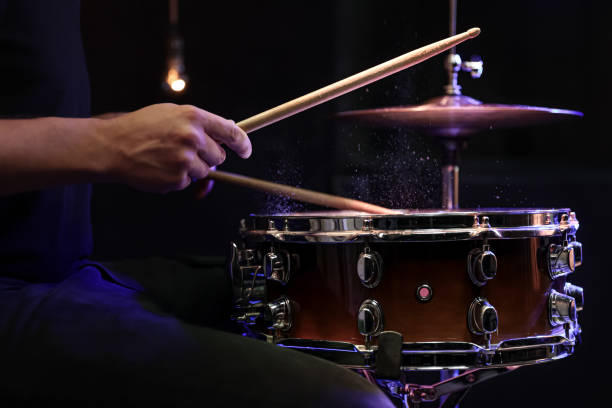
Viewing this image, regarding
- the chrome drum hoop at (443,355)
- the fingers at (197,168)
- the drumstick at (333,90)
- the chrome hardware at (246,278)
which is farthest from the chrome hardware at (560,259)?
the fingers at (197,168)

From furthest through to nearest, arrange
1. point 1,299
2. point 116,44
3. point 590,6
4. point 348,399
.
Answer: point 590,6
point 116,44
point 1,299
point 348,399

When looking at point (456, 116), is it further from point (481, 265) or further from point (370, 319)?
point (370, 319)

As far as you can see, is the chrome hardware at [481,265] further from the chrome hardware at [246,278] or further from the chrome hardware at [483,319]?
the chrome hardware at [246,278]

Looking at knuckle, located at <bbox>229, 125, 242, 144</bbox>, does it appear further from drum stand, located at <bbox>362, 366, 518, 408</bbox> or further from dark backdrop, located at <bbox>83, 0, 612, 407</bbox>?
dark backdrop, located at <bbox>83, 0, 612, 407</bbox>

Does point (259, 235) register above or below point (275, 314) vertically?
above

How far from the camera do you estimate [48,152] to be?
0.92m

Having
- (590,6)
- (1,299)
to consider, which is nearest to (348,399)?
(1,299)

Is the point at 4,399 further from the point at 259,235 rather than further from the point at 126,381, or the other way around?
the point at 259,235

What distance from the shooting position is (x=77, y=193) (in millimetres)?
1310

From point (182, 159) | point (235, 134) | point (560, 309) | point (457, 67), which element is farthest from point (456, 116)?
point (182, 159)

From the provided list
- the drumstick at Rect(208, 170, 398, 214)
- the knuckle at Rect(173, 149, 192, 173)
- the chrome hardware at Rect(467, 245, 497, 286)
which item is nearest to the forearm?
the knuckle at Rect(173, 149, 192, 173)

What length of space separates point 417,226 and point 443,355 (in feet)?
0.72

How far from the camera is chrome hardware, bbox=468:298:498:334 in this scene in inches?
41.7

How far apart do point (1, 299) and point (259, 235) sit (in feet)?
1.46
